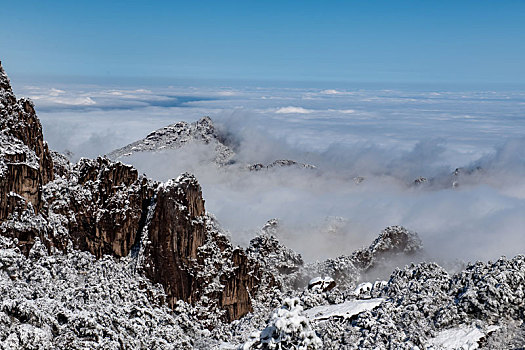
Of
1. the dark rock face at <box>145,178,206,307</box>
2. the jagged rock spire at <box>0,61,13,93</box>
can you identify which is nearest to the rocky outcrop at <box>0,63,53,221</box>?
the jagged rock spire at <box>0,61,13,93</box>

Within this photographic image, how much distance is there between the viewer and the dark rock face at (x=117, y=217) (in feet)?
288

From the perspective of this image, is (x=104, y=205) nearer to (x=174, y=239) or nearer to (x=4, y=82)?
(x=174, y=239)

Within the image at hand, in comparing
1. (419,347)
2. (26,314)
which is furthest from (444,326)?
(26,314)


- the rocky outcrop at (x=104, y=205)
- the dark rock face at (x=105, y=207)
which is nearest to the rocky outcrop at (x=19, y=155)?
the rocky outcrop at (x=104, y=205)

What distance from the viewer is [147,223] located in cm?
11150

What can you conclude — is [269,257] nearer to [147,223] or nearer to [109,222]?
[147,223]

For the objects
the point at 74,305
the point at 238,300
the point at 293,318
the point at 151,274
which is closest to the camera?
the point at 293,318

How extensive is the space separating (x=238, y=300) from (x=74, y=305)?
64.6m

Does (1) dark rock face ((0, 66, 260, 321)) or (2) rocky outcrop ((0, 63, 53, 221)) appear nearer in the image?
(2) rocky outcrop ((0, 63, 53, 221))

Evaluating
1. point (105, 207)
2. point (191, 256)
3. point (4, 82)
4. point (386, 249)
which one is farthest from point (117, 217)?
point (386, 249)

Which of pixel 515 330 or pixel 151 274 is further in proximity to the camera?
pixel 151 274

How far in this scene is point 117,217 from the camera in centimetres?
10781

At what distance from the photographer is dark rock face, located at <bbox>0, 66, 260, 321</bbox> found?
87.8 m

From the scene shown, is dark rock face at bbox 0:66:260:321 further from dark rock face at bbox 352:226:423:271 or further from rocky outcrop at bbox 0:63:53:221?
dark rock face at bbox 352:226:423:271
